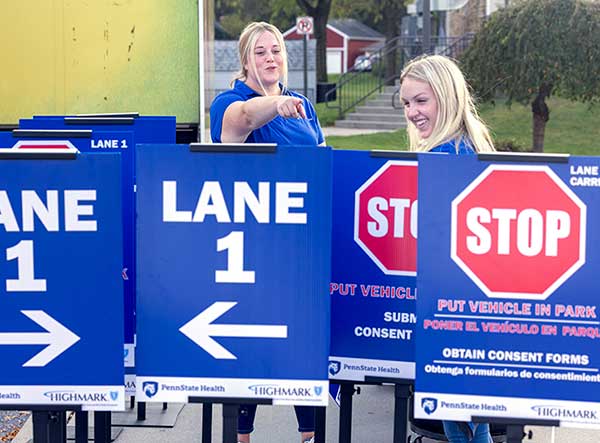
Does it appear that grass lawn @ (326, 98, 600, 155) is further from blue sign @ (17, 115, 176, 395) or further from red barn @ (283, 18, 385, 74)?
red barn @ (283, 18, 385, 74)

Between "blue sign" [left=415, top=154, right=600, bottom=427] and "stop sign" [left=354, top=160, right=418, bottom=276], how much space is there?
1.32ft

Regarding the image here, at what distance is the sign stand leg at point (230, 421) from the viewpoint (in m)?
3.16

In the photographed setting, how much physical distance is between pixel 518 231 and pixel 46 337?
1476mm

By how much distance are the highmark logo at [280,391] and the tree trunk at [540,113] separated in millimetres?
15816

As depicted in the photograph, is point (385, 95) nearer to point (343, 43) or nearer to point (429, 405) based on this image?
point (429, 405)

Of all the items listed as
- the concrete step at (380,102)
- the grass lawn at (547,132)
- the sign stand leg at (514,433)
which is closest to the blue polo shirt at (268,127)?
the sign stand leg at (514,433)

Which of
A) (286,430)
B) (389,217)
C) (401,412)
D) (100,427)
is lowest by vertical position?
(286,430)

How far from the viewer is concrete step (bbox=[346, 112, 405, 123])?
1009 inches

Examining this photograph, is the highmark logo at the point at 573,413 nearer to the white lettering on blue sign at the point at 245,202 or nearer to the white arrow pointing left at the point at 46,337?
the white lettering on blue sign at the point at 245,202

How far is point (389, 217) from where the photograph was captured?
3451 mm

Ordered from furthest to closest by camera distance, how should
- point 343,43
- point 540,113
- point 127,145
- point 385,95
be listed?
point 343,43 < point 385,95 < point 540,113 < point 127,145

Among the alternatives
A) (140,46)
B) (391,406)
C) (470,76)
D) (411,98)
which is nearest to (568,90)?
(470,76)

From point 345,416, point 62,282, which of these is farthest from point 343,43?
point 62,282

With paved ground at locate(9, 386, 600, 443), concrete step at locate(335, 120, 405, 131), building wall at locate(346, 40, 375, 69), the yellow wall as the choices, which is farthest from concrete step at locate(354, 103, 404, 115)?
building wall at locate(346, 40, 375, 69)
